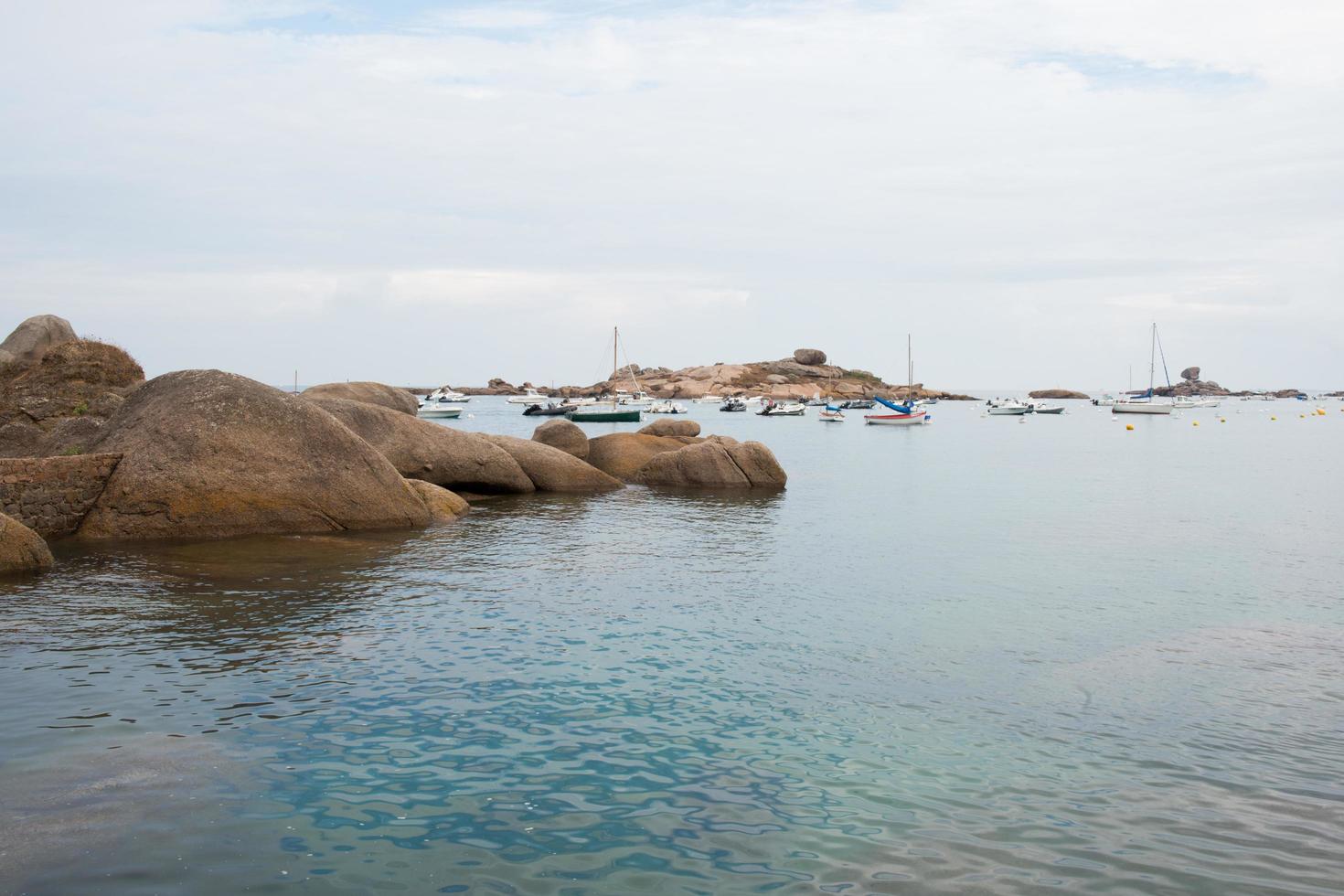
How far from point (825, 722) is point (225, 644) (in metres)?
8.00

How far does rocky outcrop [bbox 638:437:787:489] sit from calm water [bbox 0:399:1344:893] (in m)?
14.3

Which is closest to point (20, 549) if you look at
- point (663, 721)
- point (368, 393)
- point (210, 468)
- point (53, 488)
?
point (53, 488)

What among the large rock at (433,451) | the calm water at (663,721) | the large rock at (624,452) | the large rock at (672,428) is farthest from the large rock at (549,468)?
the calm water at (663,721)

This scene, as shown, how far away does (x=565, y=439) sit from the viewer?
128ft

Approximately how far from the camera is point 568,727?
10.3m

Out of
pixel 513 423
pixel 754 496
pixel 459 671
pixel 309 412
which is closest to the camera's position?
pixel 459 671

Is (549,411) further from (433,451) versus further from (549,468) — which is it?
(433,451)

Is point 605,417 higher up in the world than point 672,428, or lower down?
higher up

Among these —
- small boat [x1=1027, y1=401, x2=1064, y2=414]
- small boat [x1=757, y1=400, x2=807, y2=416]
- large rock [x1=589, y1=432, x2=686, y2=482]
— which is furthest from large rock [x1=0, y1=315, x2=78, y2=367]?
small boat [x1=1027, y1=401, x2=1064, y2=414]

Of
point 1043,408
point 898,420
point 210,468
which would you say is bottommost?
point 210,468

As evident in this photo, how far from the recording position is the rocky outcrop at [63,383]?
1219 inches

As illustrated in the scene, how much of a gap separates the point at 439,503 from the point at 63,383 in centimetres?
1536

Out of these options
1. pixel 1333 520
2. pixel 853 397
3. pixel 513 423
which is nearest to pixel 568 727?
pixel 1333 520

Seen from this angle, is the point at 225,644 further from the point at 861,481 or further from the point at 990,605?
the point at 861,481
